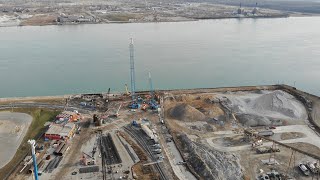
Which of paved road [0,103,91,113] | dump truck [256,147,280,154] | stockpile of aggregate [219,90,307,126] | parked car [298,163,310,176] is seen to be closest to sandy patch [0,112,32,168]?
paved road [0,103,91,113]

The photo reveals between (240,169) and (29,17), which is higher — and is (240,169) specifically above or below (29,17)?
below

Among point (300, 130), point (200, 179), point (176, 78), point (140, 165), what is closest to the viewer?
point (200, 179)

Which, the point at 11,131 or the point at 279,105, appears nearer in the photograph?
the point at 11,131

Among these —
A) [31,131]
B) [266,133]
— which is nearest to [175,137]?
[266,133]

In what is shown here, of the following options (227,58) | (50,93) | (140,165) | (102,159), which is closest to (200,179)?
(140,165)

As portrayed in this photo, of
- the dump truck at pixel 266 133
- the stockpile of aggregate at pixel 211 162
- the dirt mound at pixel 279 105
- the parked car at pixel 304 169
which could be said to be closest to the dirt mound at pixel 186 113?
the stockpile of aggregate at pixel 211 162

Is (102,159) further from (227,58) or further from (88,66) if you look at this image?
(227,58)

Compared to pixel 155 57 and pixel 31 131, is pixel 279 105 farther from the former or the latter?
pixel 155 57
